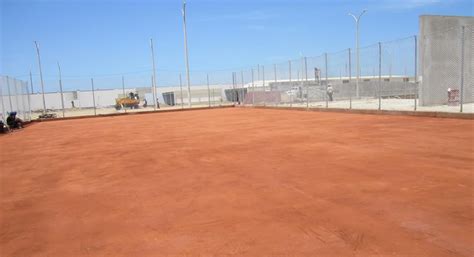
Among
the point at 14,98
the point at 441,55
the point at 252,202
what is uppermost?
the point at 441,55

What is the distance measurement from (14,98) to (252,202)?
2438cm

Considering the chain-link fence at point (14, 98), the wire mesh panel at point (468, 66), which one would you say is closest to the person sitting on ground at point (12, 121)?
the chain-link fence at point (14, 98)

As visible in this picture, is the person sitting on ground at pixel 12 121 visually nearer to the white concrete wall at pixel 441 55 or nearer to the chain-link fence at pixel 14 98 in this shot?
the chain-link fence at pixel 14 98

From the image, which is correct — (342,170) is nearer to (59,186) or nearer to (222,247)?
(222,247)

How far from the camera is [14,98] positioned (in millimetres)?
24516

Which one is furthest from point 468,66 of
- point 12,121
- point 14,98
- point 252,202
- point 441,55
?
point 14,98

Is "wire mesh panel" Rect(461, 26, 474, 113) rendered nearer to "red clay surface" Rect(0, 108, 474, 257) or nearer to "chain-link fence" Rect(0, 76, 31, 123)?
"red clay surface" Rect(0, 108, 474, 257)

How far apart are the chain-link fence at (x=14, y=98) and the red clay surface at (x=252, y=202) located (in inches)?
526

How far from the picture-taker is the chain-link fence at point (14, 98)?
2053 centimetres

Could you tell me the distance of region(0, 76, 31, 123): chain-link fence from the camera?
20.5 meters

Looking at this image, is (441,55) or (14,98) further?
(14,98)

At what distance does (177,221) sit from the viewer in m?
4.46

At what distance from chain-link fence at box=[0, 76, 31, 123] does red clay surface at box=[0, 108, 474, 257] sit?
43.8 ft

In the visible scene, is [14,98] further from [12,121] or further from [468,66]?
[468,66]
